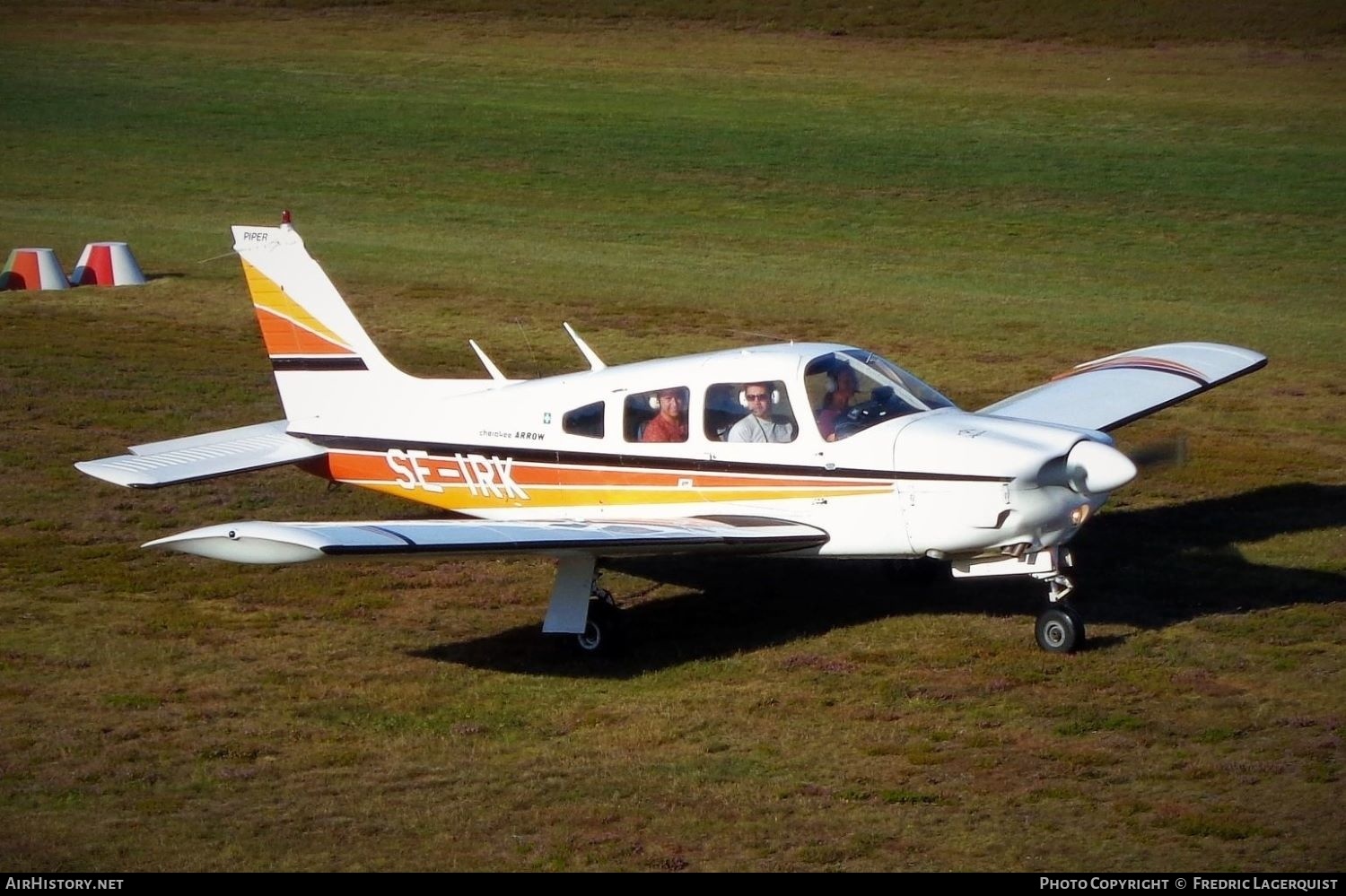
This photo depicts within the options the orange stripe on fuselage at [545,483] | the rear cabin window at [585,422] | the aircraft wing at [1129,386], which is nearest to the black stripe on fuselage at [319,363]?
the orange stripe on fuselage at [545,483]

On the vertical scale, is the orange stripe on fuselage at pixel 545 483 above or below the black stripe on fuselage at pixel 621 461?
below

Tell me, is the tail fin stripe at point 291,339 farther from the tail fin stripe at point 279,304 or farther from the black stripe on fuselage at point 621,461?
the black stripe on fuselage at point 621,461

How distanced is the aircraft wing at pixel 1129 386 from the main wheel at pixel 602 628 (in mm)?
3868

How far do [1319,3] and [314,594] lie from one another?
44126mm

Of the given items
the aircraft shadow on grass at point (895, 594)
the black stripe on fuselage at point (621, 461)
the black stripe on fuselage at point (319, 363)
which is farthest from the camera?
the black stripe on fuselage at point (319, 363)

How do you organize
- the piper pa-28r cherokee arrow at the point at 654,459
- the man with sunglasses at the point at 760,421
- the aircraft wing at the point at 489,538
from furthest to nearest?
the man with sunglasses at the point at 760,421, the piper pa-28r cherokee arrow at the point at 654,459, the aircraft wing at the point at 489,538

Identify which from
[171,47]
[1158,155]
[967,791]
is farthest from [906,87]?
[967,791]

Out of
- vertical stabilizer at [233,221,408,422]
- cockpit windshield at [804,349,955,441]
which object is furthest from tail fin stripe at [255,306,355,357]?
cockpit windshield at [804,349,955,441]

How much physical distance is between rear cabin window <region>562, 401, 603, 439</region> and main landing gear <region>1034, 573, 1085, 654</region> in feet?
11.4

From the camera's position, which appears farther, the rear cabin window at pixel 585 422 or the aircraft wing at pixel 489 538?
the rear cabin window at pixel 585 422

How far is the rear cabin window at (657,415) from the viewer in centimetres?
1173
